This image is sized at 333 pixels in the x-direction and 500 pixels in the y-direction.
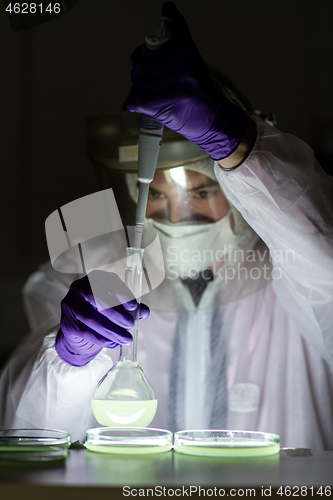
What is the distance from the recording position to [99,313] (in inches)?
33.6

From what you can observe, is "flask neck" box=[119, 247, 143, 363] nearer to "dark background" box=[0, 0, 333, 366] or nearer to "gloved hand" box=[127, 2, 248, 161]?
"gloved hand" box=[127, 2, 248, 161]

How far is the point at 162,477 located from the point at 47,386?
0.66 metres

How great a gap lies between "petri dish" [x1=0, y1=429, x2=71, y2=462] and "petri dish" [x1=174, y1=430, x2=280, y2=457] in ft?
0.54

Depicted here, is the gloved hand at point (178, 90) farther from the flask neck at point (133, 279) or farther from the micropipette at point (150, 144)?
the flask neck at point (133, 279)

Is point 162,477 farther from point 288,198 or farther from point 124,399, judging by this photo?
point 288,198

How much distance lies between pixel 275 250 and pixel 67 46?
3.92ft

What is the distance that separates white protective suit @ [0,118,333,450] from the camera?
1.04 m

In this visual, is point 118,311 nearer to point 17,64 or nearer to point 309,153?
point 309,153

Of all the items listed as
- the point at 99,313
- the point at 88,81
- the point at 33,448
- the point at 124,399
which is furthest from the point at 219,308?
the point at 88,81

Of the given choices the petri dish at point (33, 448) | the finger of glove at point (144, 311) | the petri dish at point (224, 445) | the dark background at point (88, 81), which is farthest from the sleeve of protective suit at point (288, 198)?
the dark background at point (88, 81)

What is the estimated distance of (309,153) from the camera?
2.92 ft

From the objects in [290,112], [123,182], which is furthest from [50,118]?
[290,112]

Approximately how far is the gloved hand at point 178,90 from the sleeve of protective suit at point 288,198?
7cm

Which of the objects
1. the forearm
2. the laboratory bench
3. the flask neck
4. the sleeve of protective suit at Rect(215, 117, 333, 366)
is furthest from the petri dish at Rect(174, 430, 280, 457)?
the forearm
